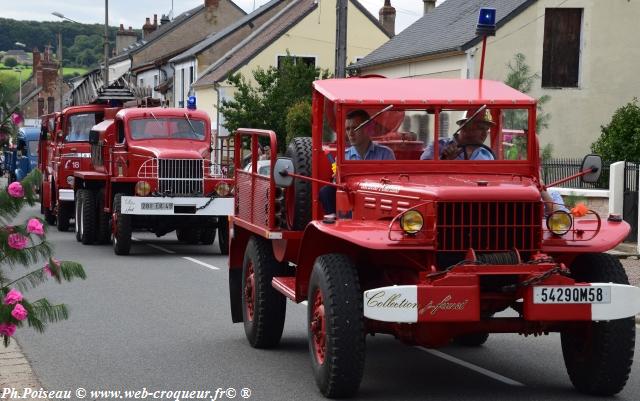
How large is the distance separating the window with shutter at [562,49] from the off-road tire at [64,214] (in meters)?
13.3

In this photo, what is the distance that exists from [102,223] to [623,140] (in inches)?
393

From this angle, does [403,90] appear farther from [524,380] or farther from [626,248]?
[626,248]

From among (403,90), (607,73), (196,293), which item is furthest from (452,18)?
(403,90)

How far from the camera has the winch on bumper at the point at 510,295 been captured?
290 inches

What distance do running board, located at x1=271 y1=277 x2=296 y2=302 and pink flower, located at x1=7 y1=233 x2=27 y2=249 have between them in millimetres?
2208

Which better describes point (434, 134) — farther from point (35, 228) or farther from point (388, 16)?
point (388, 16)

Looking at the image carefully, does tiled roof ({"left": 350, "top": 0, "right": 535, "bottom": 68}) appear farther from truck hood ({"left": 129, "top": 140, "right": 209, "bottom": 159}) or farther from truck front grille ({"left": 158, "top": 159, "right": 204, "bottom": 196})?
truck front grille ({"left": 158, "top": 159, "right": 204, "bottom": 196})

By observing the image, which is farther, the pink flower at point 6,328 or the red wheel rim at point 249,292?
the red wheel rim at point 249,292

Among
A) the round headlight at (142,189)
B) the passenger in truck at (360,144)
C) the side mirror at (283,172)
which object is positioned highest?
the passenger in truck at (360,144)

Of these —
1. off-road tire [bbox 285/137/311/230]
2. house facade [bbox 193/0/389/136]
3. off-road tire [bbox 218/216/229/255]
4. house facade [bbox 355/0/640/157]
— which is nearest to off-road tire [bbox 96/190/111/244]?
off-road tire [bbox 218/216/229/255]

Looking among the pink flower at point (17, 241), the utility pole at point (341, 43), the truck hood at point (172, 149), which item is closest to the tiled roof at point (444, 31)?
the utility pole at point (341, 43)

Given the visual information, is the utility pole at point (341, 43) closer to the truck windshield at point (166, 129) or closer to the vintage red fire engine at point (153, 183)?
the vintage red fire engine at point (153, 183)

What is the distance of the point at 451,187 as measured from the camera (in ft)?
25.8

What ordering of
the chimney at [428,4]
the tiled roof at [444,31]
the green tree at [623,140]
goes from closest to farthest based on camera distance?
the green tree at [623,140], the tiled roof at [444,31], the chimney at [428,4]
